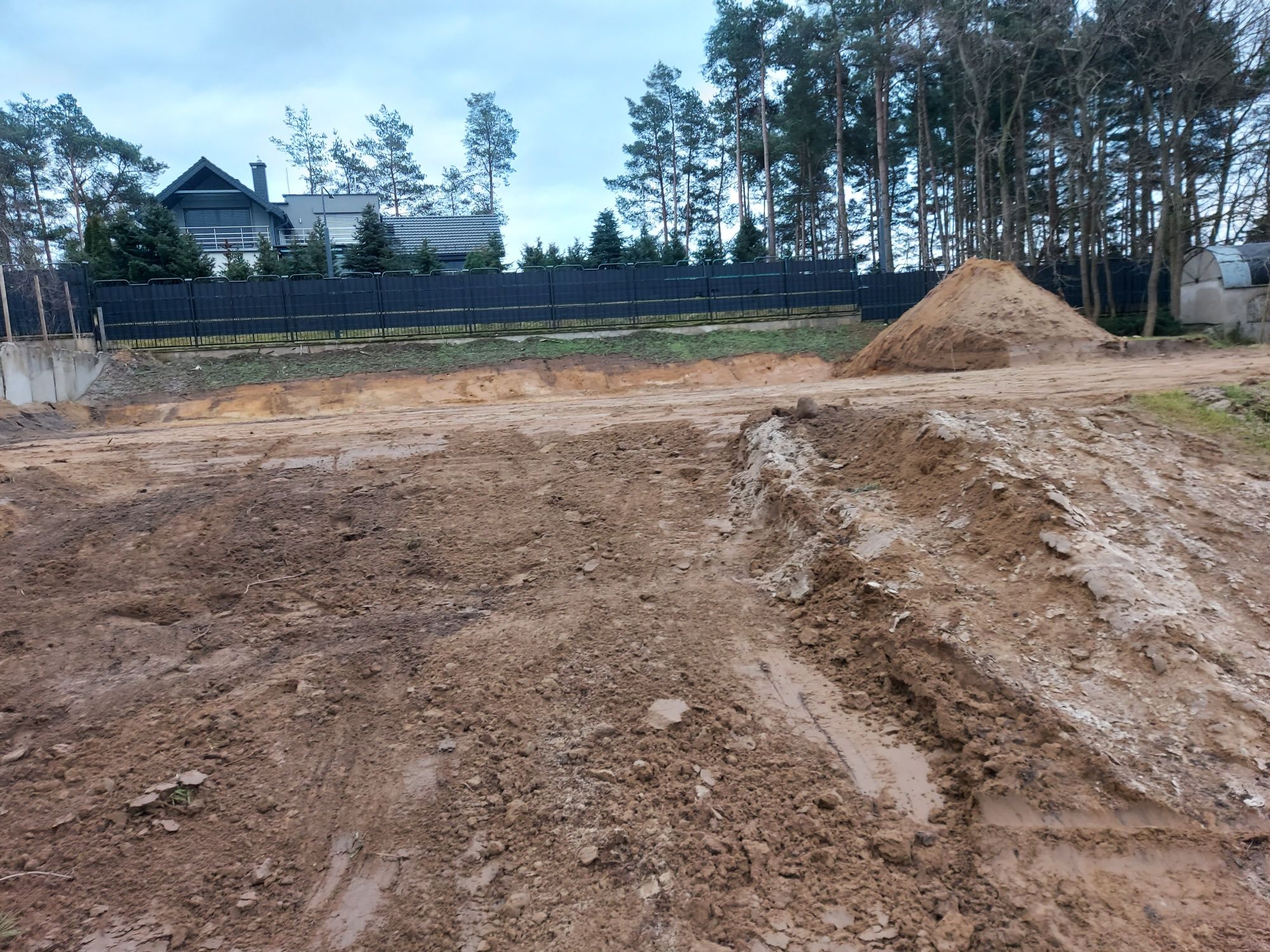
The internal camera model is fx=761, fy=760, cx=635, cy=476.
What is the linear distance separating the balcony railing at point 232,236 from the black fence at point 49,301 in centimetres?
1904

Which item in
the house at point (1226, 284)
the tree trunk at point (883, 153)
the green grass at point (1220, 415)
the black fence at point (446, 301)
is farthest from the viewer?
the tree trunk at point (883, 153)

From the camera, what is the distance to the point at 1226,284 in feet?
71.8

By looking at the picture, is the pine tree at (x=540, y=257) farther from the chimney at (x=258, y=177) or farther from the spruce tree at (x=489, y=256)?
the chimney at (x=258, y=177)

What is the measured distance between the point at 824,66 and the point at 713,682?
107 ft

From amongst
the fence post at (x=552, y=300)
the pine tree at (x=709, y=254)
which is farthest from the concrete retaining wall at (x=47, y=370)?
the pine tree at (x=709, y=254)

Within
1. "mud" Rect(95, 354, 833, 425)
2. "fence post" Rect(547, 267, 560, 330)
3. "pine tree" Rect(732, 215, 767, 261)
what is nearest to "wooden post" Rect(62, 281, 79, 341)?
"mud" Rect(95, 354, 833, 425)

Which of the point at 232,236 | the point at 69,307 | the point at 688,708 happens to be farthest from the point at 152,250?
the point at 688,708

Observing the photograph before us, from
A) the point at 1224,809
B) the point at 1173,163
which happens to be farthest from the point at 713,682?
the point at 1173,163

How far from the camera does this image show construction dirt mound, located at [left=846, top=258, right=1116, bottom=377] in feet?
47.7

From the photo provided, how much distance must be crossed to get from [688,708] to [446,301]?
18.7 metres

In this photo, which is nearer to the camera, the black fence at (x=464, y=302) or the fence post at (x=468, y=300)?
the black fence at (x=464, y=302)

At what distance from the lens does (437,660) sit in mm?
5043

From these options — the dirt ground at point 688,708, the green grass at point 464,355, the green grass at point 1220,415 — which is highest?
the green grass at point 464,355

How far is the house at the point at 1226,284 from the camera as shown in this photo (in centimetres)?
2145
